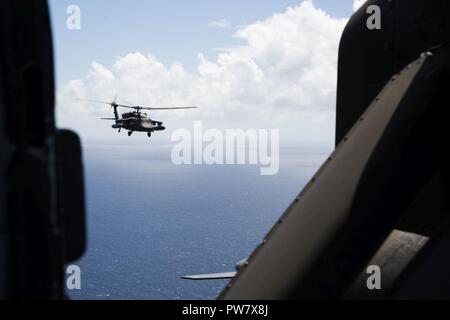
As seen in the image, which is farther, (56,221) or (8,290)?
(56,221)

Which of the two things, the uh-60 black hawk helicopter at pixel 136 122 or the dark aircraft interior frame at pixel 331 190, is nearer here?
the dark aircraft interior frame at pixel 331 190

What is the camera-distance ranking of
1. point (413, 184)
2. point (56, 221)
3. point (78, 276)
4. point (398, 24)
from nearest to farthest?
point (56, 221) → point (413, 184) → point (78, 276) → point (398, 24)

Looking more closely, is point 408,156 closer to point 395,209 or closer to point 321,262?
point 395,209

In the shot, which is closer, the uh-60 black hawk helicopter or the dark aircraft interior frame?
the dark aircraft interior frame

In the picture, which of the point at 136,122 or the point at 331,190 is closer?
the point at 331,190
